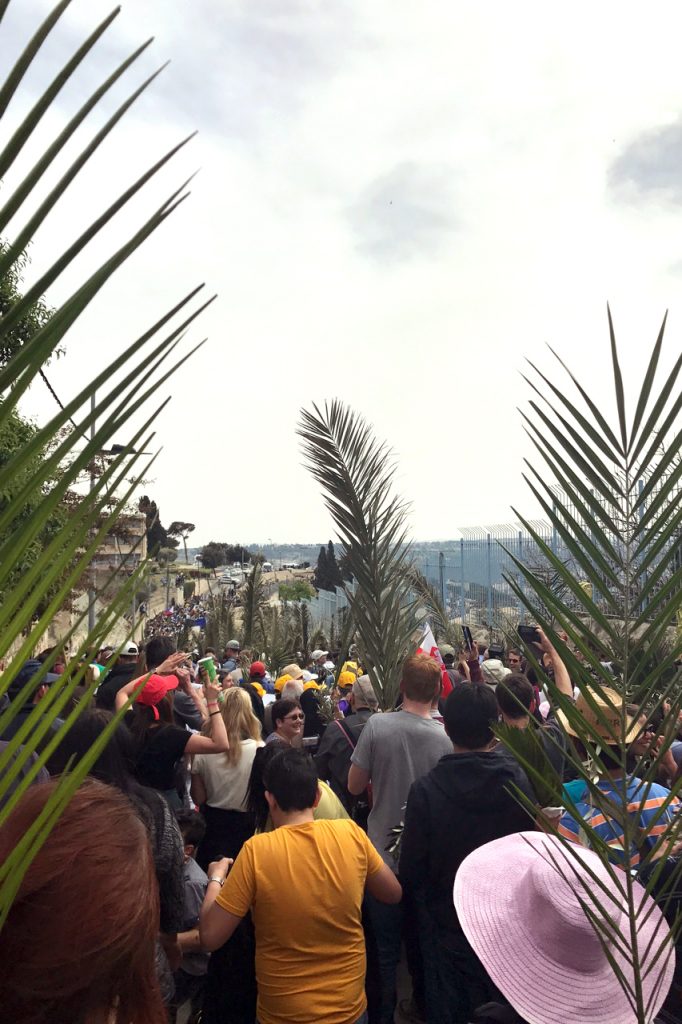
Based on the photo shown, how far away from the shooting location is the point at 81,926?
106cm

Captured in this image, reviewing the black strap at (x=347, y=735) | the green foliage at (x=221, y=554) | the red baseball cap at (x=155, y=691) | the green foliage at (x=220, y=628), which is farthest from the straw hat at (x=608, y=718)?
the green foliage at (x=221, y=554)

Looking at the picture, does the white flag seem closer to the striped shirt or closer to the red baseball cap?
the red baseball cap

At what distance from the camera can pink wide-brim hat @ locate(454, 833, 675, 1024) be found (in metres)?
2.23

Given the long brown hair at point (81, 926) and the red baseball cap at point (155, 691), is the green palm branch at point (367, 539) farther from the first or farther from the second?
the long brown hair at point (81, 926)

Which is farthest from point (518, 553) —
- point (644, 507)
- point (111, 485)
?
point (111, 485)

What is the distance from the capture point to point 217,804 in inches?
172

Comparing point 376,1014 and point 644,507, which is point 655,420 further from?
point 376,1014

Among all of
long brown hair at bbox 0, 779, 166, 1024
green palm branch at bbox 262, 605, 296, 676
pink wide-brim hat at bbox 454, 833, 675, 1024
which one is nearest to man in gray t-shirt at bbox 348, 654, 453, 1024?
pink wide-brim hat at bbox 454, 833, 675, 1024

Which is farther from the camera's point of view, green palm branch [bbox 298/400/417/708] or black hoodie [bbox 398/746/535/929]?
green palm branch [bbox 298/400/417/708]

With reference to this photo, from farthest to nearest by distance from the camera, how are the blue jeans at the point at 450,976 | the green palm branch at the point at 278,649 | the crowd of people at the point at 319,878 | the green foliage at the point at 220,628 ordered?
1. the green foliage at the point at 220,628
2. the green palm branch at the point at 278,649
3. the blue jeans at the point at 450,976
4. the crowd of people at the point at 319,878

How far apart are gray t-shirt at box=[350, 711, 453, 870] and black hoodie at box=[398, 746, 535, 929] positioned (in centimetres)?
67

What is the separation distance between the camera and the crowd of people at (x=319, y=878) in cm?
110

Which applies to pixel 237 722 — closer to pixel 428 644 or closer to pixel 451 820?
pixel 451 820

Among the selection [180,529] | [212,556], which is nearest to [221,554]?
[212,556]
